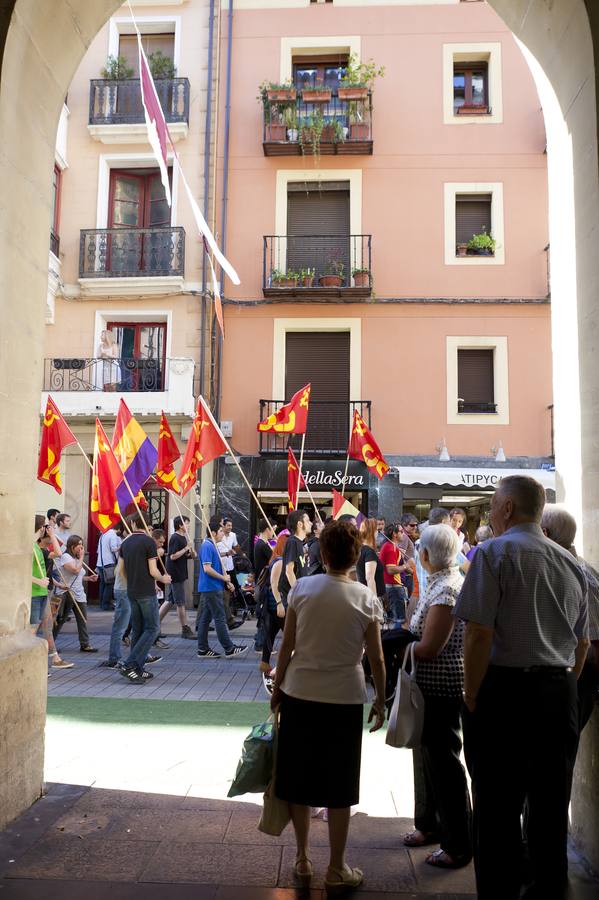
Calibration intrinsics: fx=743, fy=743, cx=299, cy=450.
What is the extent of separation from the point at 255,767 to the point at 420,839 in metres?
1.01

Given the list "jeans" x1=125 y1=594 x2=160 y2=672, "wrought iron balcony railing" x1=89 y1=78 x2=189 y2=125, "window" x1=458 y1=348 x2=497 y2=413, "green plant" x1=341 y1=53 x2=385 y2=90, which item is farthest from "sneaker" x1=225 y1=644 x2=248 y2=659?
"green plant" x1=341 y1=53 x2=385 y2=90

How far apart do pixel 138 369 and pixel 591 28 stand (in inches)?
567

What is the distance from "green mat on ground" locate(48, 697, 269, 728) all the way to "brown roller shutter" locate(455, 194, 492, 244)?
13684mm

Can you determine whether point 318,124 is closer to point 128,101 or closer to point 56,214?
point 128,101

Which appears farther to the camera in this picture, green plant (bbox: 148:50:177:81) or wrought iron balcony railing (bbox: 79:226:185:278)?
green plant (bbox: 148:50:177:81)

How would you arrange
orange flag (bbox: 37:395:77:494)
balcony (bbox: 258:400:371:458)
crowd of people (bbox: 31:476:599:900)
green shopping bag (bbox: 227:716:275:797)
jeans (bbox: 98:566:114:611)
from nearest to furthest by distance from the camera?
crowd of people (bbox: 31:476:599:900), green shopping bag (bbox: 227:716:275:797), orange flag (bbox: 37:395:77:494), jeans (bbox: 98:566:114:611), balcony (bbox: 258:400:371:458)

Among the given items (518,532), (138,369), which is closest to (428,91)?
(138,369)

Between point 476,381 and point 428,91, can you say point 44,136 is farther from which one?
point 428,91

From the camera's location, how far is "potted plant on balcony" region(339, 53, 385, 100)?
17344mm

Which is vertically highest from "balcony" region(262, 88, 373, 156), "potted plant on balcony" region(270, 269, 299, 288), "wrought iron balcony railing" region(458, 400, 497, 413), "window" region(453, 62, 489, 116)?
"window" region(453, 62, 489, 116)

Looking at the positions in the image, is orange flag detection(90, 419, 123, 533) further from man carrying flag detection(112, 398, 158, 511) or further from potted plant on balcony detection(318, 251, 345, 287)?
potted plant on balcony detection(318, 251, 345, 287)

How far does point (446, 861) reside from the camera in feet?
11.7

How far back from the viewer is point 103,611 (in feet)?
48.8

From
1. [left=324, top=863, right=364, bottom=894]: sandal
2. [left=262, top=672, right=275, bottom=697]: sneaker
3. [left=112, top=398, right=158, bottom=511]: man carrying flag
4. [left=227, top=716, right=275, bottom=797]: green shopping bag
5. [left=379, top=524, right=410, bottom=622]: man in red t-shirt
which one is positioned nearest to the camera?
[left=324, top=863, right=364, bottom=894]: sandal
